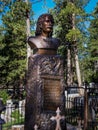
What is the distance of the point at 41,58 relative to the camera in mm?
7469

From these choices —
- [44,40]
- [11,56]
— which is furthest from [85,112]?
[11,56]

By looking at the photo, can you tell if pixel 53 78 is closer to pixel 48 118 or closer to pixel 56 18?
pixel 48 118

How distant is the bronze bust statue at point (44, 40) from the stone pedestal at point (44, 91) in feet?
0.66

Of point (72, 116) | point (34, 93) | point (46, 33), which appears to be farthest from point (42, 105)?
point (72, 116)

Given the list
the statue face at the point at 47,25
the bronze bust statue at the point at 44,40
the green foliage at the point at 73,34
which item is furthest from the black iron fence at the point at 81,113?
the green foliage at the point at 73,34

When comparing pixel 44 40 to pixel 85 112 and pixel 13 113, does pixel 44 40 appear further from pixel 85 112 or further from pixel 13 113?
pixel 13 113

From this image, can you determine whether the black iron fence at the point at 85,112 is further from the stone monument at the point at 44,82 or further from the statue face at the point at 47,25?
the statue face at the point at 47,25

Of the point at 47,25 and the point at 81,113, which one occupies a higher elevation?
the point at 47,25

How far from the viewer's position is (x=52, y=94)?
7449 millimetres

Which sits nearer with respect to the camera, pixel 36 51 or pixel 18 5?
pixel 36 51

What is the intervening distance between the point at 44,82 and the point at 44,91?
8.9 inches

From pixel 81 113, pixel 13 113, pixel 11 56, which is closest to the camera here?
pixel 81 113

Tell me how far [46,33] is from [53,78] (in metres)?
1.23

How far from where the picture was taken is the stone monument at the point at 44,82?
24.0ft
